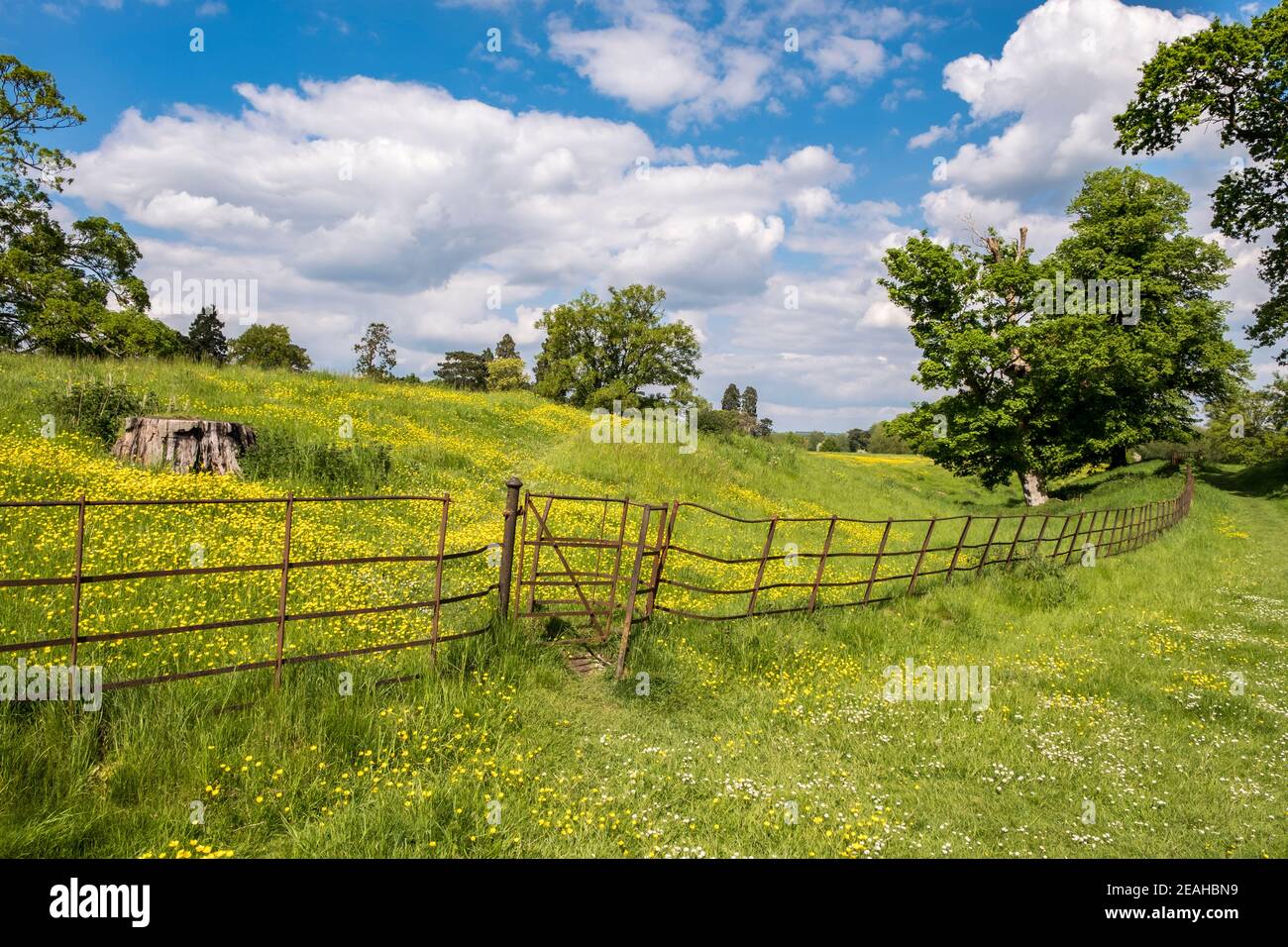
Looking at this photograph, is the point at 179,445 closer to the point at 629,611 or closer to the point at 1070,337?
the point at 629,611

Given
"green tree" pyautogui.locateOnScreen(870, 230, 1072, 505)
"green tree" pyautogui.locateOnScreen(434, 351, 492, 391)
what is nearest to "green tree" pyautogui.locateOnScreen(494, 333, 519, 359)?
"green tree" pyautogui.locateOnScreen(434, 351, 492, 391)

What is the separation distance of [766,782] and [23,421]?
568 inches

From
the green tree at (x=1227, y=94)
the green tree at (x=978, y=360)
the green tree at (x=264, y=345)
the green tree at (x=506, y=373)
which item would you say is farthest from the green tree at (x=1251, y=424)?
the green tree at (x=264, y=345)

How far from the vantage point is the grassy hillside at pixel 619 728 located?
Result: 13.6 feet

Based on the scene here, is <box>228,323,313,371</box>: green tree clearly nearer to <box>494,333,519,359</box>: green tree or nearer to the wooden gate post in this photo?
<box>494,333,519,359</box>: green tree

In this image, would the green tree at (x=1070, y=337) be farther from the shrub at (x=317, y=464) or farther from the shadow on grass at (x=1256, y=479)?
the shrub at (x=317, y=464)

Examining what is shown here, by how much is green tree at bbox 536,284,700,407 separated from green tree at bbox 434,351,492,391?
46.5m

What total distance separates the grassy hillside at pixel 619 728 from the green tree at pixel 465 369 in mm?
90947

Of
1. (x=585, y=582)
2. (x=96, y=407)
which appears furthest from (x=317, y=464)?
(x=585, y=582)

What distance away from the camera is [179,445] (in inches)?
452

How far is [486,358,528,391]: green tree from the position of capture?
79356mm

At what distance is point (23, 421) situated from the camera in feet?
37.0
